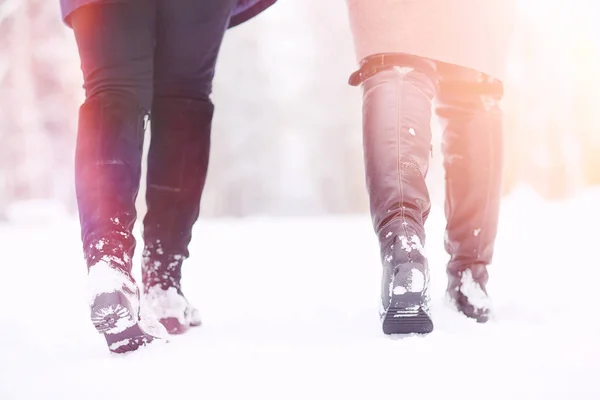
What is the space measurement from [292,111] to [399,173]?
7586mm

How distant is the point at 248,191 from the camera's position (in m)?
8.49

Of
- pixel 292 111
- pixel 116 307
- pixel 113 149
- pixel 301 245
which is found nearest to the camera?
pixel 116 307

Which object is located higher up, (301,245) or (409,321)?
(301,245)

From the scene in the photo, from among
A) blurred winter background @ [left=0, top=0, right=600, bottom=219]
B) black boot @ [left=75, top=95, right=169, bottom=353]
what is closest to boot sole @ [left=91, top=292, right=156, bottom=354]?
black boot @ [left=75, top=95, right=169, bottom=353]

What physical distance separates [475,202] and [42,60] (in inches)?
291

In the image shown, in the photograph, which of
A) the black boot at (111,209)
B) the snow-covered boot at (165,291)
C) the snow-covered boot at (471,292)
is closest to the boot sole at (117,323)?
the black boot at (111,209)

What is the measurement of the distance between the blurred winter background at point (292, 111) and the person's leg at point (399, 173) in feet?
18.9

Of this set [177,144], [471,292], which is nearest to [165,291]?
[177,144]

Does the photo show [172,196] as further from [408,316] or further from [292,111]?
[292,111]

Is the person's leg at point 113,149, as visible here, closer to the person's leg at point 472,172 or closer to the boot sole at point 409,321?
the boot sole at point 409,321

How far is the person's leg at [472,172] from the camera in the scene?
1200 millimetres

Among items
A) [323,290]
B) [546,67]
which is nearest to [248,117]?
[546,67]

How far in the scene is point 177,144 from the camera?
1189 mm

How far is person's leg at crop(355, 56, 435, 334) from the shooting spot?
862 millimetres
